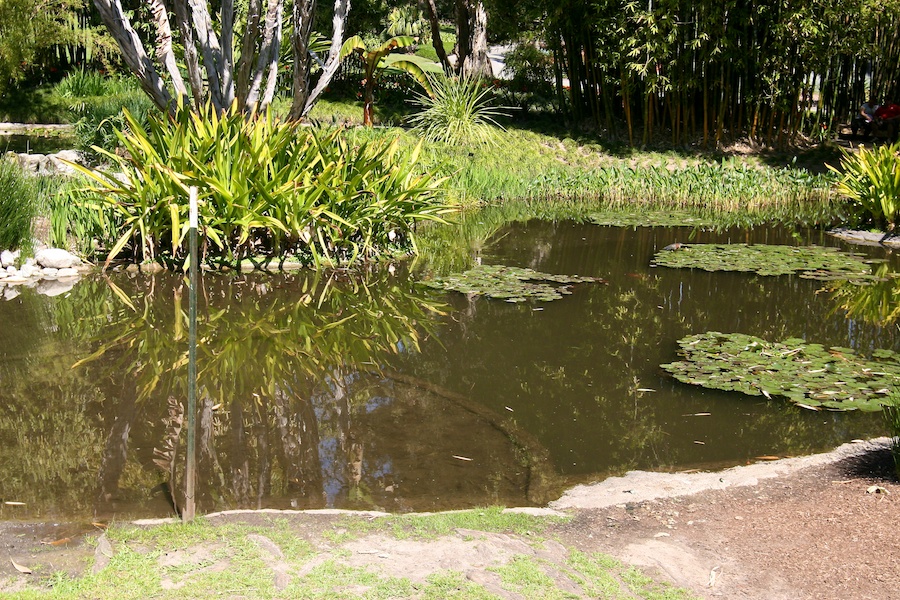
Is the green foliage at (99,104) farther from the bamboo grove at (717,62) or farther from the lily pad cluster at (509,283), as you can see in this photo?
the bamboo grove at (717,62)

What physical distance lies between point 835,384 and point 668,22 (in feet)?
36.8

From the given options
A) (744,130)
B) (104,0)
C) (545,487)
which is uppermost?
(104,0)

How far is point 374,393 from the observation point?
5898mm

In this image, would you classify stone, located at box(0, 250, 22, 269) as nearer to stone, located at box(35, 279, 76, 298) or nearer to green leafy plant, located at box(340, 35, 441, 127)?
stone, located at box(35, 279, 76, 298)

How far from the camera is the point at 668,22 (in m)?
15.8

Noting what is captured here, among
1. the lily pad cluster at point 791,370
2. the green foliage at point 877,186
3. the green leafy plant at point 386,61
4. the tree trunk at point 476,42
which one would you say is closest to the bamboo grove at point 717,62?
the tree trunk at point 476,42

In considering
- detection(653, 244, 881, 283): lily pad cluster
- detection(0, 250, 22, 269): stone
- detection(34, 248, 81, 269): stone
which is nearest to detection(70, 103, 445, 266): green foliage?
detection(34, 248, 81, 269): stone

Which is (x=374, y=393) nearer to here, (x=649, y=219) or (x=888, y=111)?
(x=649, y=219)

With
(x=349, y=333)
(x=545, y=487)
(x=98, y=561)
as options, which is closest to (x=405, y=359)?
(x=349, y=333)

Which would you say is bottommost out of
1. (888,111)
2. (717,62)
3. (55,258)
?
(55,258)

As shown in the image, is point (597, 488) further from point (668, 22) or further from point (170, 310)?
point (668, 22)

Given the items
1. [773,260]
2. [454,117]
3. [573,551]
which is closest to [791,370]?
[573,551]

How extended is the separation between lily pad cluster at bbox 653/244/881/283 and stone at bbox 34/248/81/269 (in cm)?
575

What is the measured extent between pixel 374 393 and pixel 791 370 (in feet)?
8.97
